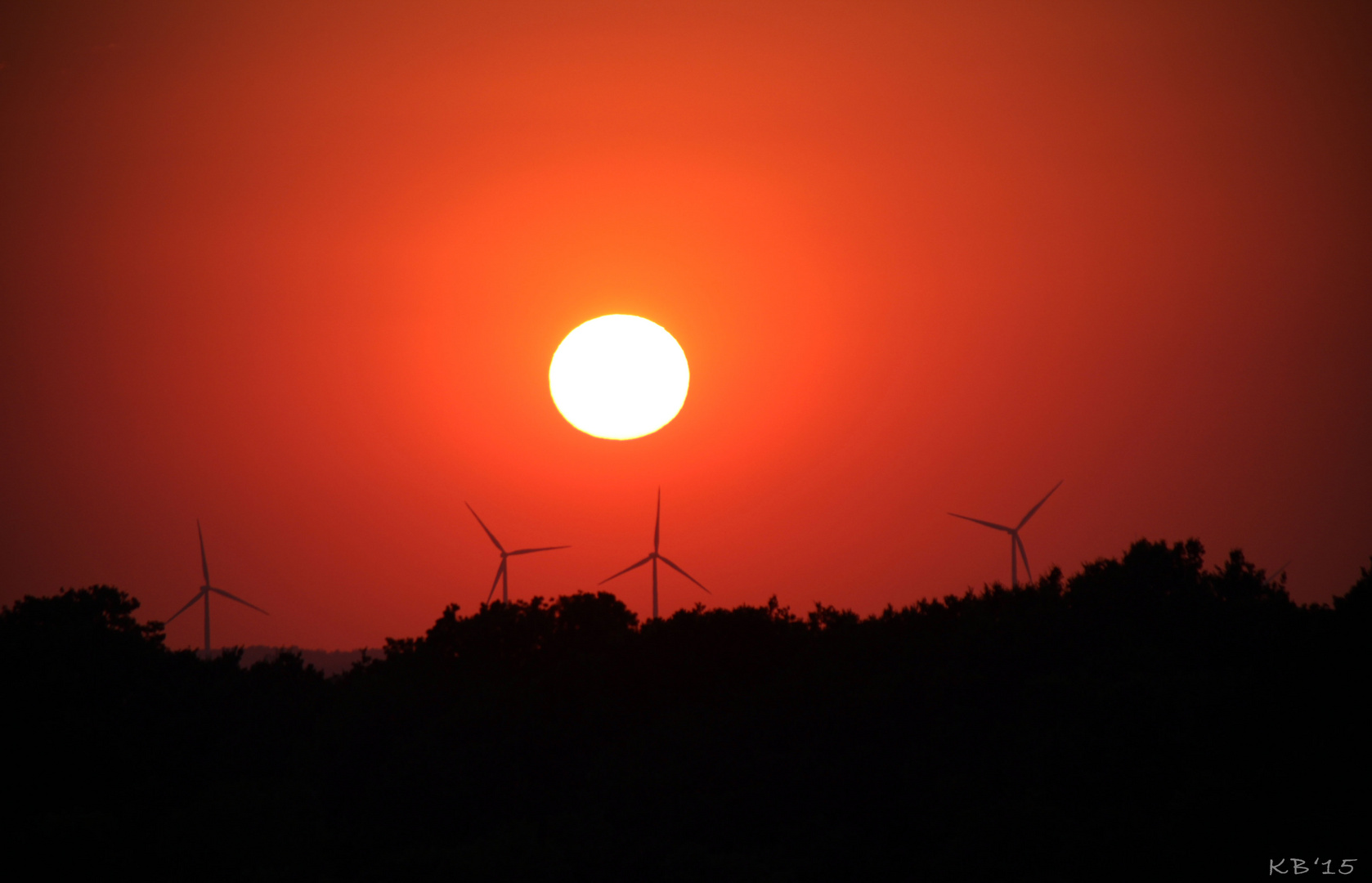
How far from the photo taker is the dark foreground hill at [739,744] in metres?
37.0

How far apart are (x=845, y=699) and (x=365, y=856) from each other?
60.4 feet

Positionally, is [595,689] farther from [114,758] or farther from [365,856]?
[114,758]

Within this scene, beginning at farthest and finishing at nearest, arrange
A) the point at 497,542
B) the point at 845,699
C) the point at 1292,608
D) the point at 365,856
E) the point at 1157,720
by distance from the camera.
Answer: the point at 497,542 < the point at 1292,608 < the point at 845,699 < the point at 1157,720 < the point at 365,856

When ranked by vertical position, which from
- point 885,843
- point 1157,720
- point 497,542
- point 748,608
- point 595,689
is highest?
point 497,542

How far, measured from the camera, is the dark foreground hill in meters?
37.0

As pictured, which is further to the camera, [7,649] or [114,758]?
[7,649]

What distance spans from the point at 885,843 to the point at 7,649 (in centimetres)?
3815

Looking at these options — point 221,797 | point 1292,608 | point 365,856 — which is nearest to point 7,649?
point 221,797

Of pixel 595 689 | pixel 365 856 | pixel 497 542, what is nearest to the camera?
pixel 365 856

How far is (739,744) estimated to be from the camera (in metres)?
46.1

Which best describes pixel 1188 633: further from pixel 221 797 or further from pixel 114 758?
pixel 114 758

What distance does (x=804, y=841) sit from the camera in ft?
136

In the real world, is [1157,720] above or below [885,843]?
above

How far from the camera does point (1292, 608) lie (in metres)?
57.3
